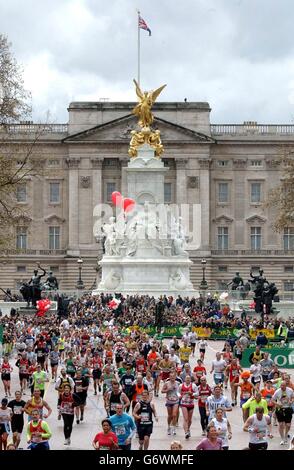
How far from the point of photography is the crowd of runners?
19003 mm

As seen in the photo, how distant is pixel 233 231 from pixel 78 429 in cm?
8314

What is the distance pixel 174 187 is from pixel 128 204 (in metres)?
36.1

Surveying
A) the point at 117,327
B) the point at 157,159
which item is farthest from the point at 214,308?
the point at 157,159

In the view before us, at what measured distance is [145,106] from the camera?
77500mm

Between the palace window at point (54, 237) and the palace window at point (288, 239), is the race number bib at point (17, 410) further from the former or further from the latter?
the palace window at point (288, 239)

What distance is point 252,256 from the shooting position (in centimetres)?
10625

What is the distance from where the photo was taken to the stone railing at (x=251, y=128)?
10875 centimetres

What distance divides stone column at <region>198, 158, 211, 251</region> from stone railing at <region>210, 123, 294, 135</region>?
3962 mm

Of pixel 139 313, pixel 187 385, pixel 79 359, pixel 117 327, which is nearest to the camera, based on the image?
pixel 187 385

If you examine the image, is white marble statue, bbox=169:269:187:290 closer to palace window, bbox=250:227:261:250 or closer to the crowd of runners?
the crowd of runners

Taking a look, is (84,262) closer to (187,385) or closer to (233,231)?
(233,231)

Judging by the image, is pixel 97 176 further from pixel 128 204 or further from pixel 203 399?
pixel 203 399

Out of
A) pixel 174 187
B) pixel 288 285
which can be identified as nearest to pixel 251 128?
pixel 174 187

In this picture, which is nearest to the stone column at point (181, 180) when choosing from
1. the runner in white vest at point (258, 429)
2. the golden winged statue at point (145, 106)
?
the golden winged statue at point (145, 106)
